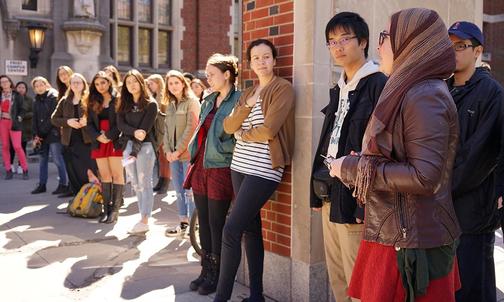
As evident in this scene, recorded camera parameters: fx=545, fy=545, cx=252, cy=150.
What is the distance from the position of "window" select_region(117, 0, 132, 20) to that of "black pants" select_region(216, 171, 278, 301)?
44.2ft

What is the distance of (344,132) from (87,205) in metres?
4.92

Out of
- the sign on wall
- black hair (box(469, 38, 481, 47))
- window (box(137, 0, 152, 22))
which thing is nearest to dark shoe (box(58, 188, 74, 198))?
the sign on wall

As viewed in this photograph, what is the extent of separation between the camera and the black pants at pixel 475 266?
3.24 m

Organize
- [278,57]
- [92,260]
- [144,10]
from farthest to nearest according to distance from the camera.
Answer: [144,10] < [92,260] < [278,57]

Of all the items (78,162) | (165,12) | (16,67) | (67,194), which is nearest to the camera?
(78,162)

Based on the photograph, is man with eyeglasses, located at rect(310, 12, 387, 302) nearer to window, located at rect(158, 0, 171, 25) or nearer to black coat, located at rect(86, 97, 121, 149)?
black coat, located at rect(86, 97, 121, 149)

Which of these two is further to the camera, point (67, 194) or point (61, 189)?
point (61, 189)

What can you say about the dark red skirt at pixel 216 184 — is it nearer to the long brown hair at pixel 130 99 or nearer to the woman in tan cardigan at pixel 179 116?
the woman in tan cardigan at pixel 179 116

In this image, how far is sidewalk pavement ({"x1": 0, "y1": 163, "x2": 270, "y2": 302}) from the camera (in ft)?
14.5

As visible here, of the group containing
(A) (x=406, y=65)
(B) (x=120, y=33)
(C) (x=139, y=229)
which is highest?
(B) (x=120, y=33)

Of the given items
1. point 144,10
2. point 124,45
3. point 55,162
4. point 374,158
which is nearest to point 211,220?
point 374,158

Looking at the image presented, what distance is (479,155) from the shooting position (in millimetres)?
3160

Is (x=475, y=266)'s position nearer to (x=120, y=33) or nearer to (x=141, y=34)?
(x=120, y=33)

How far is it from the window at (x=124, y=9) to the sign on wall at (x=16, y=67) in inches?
146
